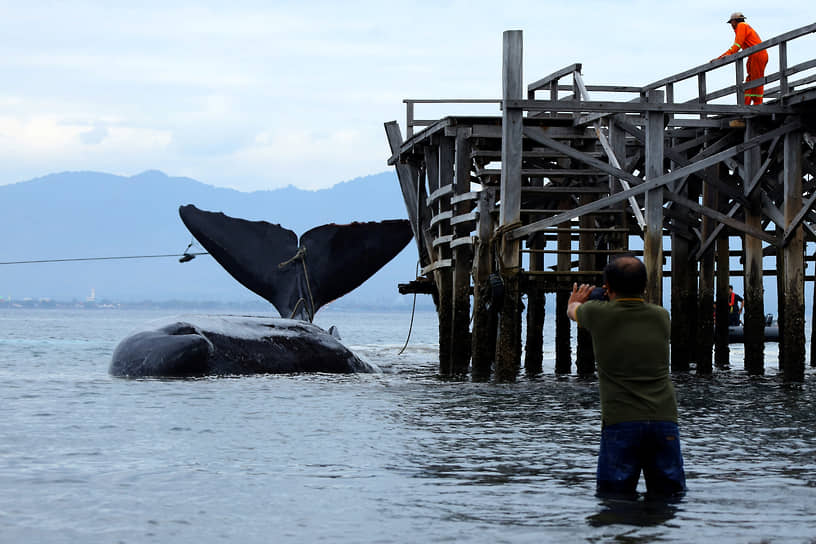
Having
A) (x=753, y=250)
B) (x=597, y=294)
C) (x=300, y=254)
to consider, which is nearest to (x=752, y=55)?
(x=753, y=250)

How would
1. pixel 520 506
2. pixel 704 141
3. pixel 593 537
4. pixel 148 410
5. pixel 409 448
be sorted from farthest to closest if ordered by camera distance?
1. pixel 704 141
2. pixel 148 410
3. pixel 409 448
4. pixel 520 506
5. pixel 593 537

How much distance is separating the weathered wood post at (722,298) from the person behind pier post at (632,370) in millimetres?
12941

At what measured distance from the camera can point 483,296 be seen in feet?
53.7

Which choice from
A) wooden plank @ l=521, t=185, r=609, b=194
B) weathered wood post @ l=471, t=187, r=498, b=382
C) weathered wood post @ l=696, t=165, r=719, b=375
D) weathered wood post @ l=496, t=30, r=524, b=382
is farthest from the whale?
weathered wood post @ l=696, t=165, r=719, b=375

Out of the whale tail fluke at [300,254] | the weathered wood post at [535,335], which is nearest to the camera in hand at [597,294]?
the whale tail fluke at [300,254]

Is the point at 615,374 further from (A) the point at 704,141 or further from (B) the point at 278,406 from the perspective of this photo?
(A) the point at 704,141

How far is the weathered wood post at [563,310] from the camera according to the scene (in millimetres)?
19109

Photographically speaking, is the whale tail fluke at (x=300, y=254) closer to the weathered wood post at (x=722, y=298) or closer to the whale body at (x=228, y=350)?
the whale body at (x=228, y=350)

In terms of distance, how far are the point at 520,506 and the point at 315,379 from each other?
10.0 metres

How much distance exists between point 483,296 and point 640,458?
965 cm

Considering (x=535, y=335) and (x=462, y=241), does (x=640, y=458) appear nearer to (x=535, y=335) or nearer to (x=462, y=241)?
(x=462, y=241)

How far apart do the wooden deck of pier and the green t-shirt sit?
→ 29.1 feet

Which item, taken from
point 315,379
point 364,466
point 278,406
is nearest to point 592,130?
point 315,379

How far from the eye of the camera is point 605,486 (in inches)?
271
